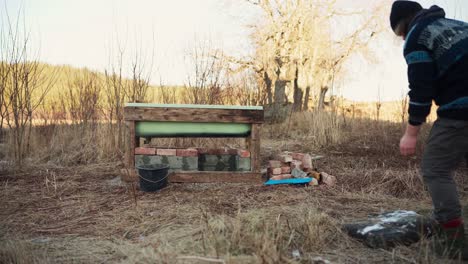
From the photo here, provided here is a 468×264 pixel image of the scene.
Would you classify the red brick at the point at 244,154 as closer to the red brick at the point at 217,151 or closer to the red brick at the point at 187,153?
the red brick at the point at 217,151

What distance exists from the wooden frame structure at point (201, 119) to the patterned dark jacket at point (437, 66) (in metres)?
2.21

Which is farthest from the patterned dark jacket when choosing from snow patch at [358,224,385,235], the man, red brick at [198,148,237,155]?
red brick at [198,148,237,155]

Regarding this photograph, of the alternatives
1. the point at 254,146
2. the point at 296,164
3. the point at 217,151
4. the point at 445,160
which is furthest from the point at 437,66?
the point at 217,151

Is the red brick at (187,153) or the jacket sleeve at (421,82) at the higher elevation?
the jacket sleeve at (421,82)

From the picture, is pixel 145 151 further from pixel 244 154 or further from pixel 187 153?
pixel 244 154

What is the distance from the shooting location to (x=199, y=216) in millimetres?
3115

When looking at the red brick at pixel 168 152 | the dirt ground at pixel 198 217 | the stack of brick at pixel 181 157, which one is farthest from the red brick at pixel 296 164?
the red brick at pixel 168 152

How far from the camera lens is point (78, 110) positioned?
7172 mm

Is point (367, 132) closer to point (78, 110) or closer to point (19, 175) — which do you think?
point (78, 110)

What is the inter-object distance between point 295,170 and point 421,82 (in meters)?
2.50

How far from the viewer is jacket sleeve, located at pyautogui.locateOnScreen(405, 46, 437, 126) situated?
2.24m

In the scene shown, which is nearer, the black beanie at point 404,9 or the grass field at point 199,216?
the grass field at point 199,216

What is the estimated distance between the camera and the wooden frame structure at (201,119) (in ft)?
13.8

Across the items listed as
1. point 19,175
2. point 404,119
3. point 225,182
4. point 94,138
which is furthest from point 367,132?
point 19,175
